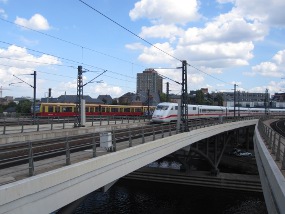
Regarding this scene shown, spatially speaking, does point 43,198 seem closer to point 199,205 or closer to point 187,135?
point 187,135

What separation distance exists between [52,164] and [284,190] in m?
6.72

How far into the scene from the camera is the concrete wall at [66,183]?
8180 mm

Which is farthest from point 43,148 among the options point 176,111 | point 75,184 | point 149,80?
point 149,80

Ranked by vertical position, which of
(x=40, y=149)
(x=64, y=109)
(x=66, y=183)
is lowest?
(x=66, y=183)

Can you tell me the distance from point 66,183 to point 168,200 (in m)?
26.4

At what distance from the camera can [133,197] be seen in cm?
3578

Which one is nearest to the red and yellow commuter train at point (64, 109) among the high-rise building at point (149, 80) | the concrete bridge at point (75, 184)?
the high-rise building at point (149, 80)

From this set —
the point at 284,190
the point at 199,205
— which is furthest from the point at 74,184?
the point at 199,205

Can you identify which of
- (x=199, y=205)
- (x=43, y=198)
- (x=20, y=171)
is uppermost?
(x=20, y=171)

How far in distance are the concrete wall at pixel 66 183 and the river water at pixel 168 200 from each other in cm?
1645

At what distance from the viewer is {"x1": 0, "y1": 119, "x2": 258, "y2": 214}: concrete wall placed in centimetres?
818

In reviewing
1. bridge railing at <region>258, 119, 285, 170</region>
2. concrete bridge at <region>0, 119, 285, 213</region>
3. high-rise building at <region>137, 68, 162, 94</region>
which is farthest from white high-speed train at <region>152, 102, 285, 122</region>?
concrete bridge at <region>0, 119, 285, 213</region>

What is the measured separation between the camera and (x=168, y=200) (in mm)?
35156

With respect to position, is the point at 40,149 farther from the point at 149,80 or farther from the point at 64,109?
the point at 64,109
